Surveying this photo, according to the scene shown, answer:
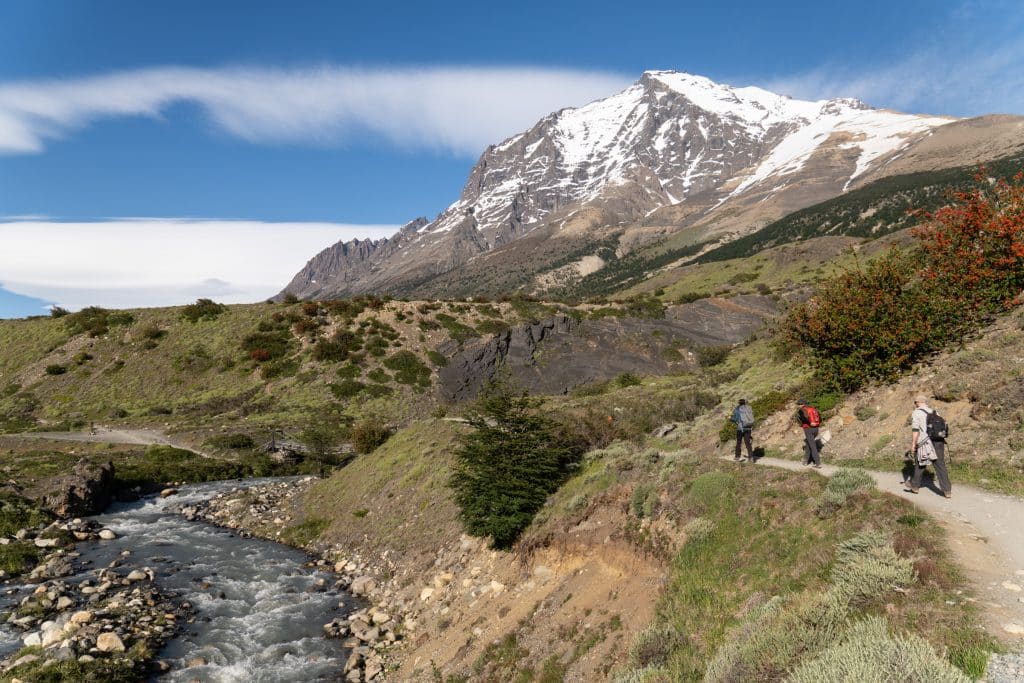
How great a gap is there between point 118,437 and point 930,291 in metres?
58.4

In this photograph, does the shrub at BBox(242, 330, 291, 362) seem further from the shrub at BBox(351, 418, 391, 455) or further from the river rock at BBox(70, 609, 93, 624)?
the river rock at BBox(70, 609, 93, 624)

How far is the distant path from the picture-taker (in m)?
44.3

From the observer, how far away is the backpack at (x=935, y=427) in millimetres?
12078

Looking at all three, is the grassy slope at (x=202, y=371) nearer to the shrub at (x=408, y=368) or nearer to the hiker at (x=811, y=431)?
the shrub at (x=408, y=368)

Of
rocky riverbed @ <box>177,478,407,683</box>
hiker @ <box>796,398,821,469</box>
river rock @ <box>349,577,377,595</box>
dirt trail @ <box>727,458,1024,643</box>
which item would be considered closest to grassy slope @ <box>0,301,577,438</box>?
rocky riverbed @ <box>177,478,407,683</box>

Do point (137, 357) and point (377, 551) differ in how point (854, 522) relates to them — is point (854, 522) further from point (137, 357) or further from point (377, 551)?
point (137, 357)

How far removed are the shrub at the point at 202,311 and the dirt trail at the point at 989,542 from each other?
77.1 meters

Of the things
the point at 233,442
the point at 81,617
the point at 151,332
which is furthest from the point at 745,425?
the point at 151,332

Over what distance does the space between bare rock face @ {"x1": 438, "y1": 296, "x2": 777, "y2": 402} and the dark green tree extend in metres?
38.6

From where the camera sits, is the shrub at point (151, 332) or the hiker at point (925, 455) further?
the shrub at point (151, 332)

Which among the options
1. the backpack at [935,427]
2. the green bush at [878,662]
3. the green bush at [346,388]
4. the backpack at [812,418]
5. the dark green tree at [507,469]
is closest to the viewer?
the green bush at [878,662]

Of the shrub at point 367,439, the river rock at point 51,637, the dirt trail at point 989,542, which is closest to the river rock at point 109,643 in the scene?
the river rock at point 51,637

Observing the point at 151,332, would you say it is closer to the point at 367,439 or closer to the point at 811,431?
the point at 367,439

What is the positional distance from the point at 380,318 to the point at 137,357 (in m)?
29.1
